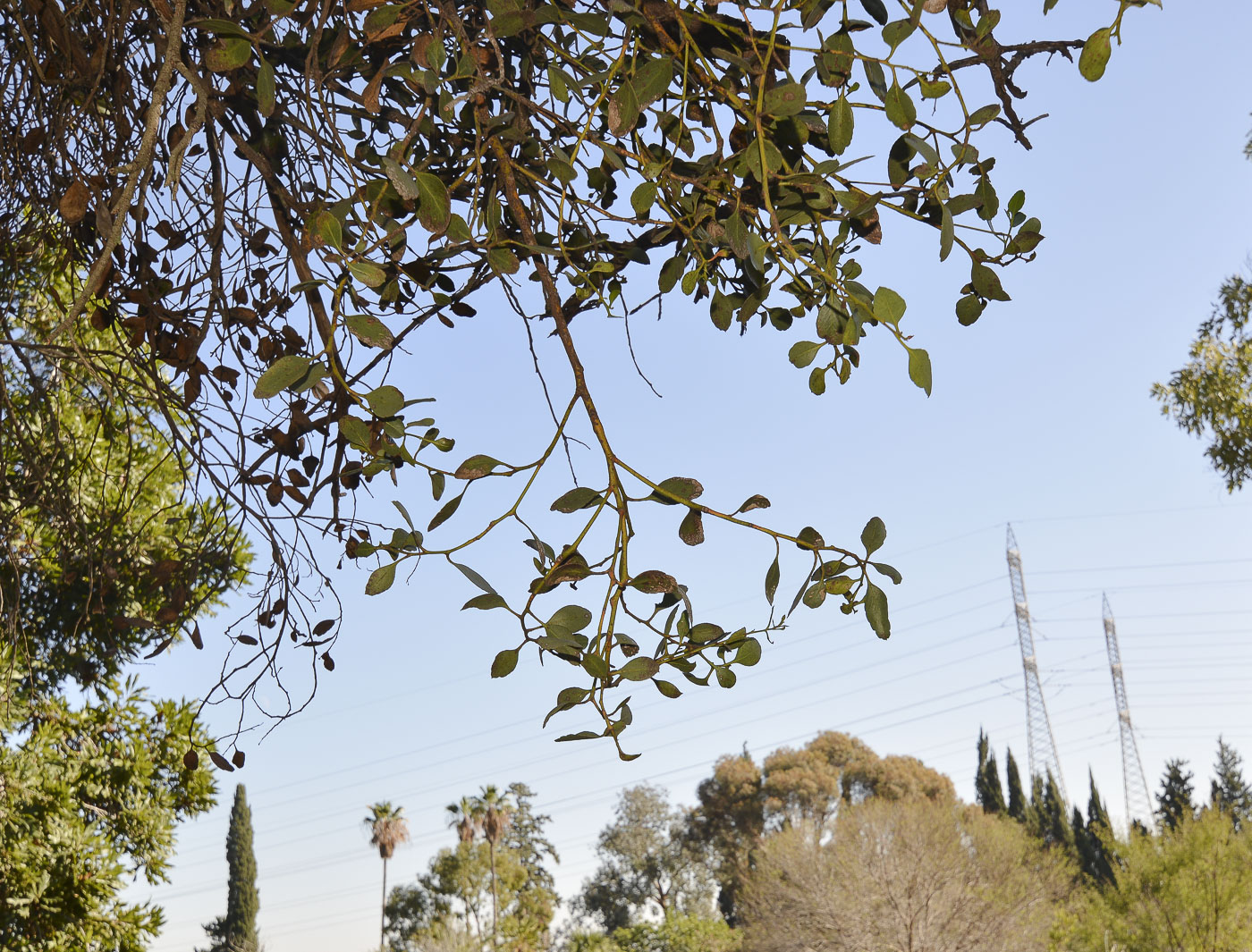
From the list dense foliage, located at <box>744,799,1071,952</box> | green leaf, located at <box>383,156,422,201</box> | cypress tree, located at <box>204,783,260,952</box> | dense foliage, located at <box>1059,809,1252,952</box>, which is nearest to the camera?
green leaf, located at <box>383,156,422,201</box>

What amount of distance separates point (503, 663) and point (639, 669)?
11cm

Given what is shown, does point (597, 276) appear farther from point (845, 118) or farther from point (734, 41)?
point (845, 118)

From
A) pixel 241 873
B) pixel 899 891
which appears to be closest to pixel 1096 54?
pixel 899 891

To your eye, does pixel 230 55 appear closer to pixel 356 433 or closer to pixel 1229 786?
pixel 356 433

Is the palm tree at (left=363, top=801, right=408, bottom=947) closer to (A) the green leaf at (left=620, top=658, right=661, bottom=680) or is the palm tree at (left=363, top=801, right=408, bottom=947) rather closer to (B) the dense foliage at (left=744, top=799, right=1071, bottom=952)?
(B) the dense foliage at (left=744, top=799, right=1071, bottom=952)

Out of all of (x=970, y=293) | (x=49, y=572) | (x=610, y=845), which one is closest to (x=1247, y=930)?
(x=49, y=572)

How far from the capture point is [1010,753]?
109 ft

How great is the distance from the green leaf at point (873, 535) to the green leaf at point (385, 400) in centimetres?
40

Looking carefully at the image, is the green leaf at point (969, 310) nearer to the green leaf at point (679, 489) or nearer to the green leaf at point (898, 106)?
the green leaf at point (898, 106)

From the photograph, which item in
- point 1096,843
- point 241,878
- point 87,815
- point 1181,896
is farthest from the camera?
point 1096,843

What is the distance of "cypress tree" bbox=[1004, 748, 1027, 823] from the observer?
3109 centimetres

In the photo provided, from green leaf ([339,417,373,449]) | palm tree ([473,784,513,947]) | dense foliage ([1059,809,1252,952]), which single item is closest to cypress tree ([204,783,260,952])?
palm tree ([473,784,513,947])

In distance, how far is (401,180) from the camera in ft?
2.27

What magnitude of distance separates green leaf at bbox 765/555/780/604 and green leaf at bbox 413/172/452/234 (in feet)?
1.22
